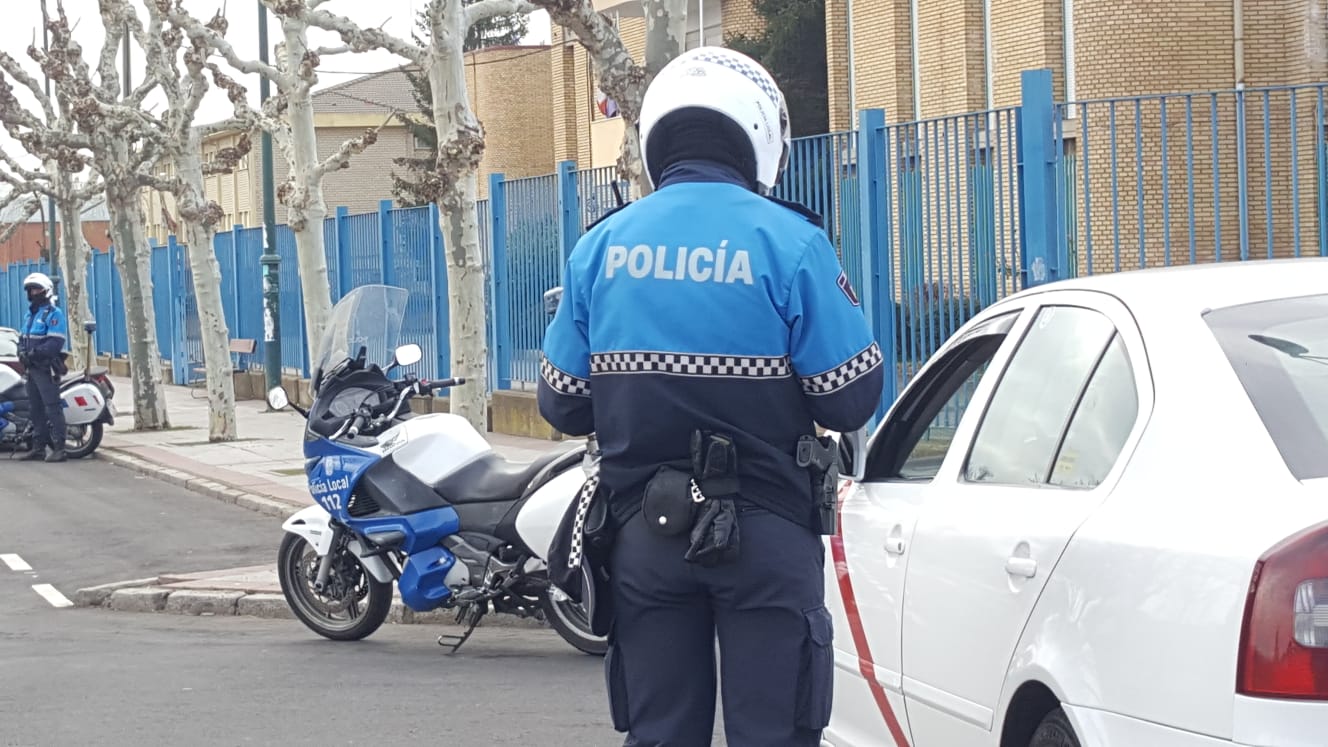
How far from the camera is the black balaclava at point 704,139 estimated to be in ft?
12.0

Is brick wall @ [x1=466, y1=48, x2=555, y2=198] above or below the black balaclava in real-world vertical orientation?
above

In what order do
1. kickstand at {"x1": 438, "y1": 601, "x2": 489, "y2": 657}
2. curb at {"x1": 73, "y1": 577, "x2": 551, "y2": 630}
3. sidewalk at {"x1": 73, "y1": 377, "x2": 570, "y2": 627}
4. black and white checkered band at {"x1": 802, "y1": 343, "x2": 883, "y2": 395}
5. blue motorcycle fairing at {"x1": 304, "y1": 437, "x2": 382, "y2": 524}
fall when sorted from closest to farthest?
black and white checkered band at {"x1": 802, "y1": 343, "x2": 883, "y2": 395}, kickstand at {"x1": 438, "y1": 601, "x2": 489, "y2": 657}, blue motorcycle fairing at {"x1": 304, "y1": 437, "x2": 382, "y2": 524}, curb at {"x1": 73, "y1": 577, "x2": 551, "y2": 630}, sidewalk at {"x1": 73, "y1": 377, "x2": 570, "y2": 627}

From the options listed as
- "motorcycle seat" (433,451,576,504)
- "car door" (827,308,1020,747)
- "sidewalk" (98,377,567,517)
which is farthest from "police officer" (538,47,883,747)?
"sidewalk" (98,377,567,517)

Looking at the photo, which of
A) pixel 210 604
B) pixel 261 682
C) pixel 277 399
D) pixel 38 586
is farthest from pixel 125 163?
pixel 261 682

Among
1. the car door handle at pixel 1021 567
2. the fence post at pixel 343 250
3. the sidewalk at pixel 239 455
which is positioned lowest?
the sidewalk at pixel 239 455

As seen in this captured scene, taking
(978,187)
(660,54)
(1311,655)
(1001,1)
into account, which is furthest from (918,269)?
(1001,1)

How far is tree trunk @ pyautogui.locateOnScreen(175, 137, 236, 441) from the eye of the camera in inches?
787

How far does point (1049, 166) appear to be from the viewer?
1084 centimetres

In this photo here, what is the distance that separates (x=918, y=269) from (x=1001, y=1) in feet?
52.7

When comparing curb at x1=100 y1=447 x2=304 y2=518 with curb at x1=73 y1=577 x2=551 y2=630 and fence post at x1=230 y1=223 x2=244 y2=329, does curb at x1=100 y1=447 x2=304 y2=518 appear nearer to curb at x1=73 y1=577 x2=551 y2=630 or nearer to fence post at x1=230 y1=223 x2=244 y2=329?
curb at x1=73 y1=577 x2=551 y2=630

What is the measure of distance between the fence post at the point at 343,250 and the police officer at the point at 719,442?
20563 mm

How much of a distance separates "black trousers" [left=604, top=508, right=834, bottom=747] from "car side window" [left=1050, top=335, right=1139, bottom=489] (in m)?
0.60

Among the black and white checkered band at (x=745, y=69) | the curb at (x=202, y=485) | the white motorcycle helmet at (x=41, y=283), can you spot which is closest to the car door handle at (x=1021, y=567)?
the black and white checkered band at (x=745, y=69)

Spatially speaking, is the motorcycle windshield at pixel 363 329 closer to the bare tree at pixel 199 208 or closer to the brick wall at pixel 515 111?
the bare tree at pixel 199 208
